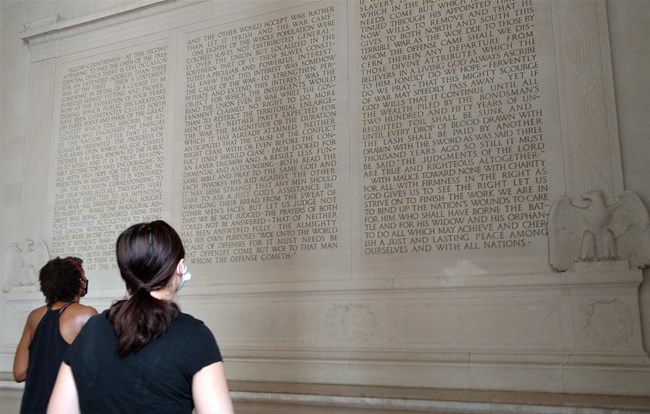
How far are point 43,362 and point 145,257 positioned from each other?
66.2 inches

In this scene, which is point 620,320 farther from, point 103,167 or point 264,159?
point 103,167

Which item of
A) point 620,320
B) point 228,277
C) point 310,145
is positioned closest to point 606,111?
point 620,320

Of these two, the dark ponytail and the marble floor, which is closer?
the dark ponytail

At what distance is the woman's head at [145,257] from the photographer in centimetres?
191

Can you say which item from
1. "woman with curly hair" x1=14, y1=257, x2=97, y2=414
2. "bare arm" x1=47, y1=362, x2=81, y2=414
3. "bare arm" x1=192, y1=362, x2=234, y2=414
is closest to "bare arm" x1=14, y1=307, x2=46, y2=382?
"woman with curly hair" x1=14, y1=257, x2=97, y2=414

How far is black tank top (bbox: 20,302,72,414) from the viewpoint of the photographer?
3105mm

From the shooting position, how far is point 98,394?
1831mm

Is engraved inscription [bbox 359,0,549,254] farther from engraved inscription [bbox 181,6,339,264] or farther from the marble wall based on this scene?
engraved inscription [bbox 181,6,339,264]

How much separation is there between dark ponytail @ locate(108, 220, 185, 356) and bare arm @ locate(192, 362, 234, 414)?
181mm

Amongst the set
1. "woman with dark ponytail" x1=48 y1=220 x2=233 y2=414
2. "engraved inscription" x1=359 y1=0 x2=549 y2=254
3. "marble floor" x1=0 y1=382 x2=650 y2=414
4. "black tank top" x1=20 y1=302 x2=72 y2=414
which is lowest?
"marble floor" x1=0 y1=382 x2=650 y2=414

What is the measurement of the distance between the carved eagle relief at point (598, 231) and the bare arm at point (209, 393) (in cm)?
418

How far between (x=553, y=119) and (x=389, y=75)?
1.74 m

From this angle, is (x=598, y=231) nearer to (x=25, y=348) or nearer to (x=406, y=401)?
(x=406, y=401)

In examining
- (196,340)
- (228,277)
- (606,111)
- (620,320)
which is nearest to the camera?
(196,340)
